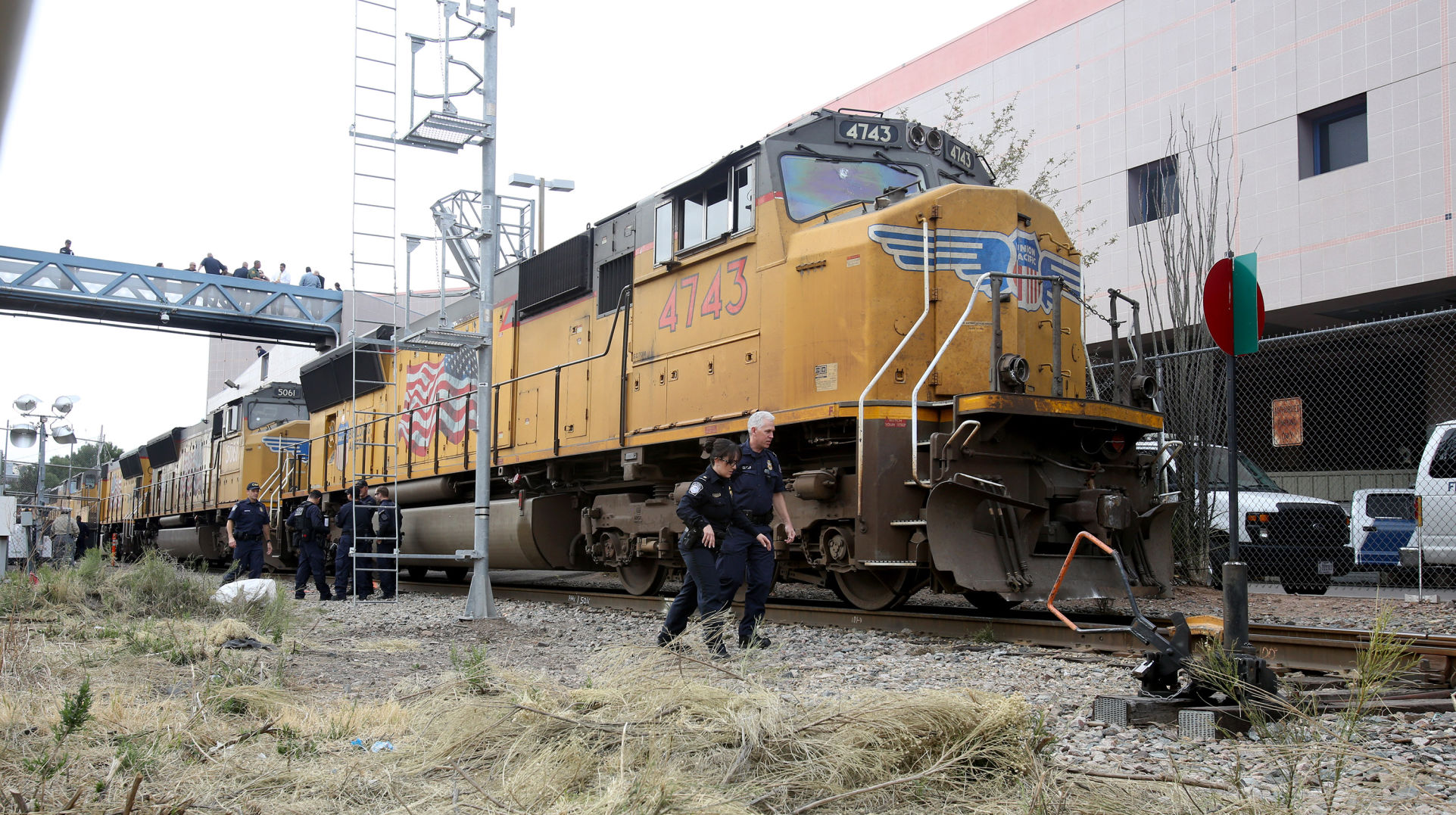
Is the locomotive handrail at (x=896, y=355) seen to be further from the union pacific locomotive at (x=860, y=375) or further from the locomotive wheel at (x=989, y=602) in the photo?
the locomotive wheel at (x=989, y=602)

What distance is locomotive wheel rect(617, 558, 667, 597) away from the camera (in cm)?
1063

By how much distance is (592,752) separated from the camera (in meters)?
3.25

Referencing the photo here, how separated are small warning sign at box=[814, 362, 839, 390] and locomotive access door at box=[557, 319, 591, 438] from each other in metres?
3.39

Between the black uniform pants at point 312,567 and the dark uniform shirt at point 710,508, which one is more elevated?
the dark uniform shirt at point 710,508

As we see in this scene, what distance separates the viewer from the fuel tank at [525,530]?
38.1 ft

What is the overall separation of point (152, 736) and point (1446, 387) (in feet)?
61.8

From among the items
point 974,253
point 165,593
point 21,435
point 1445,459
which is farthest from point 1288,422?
point 21,435

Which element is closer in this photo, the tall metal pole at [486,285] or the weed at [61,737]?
the weed at [61,737]

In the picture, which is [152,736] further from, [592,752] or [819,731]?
[819,731]

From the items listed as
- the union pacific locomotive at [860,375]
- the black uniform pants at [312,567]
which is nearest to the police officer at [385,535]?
the black uniform pants at [312,567]

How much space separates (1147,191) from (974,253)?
41.8 feet

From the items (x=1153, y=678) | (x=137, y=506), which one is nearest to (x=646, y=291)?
(x=1153, y=678)

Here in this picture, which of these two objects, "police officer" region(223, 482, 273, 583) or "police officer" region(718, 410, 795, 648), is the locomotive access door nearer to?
"police officer" region(718, 410, 795, 648)

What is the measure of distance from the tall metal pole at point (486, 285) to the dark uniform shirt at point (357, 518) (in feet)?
11.6
